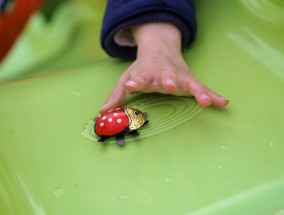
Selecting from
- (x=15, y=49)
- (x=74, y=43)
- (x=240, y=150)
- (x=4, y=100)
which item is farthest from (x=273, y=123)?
(x=15, y=49)

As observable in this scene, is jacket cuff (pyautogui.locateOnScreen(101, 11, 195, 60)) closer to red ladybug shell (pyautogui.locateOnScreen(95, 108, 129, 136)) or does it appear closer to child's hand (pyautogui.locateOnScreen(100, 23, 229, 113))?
child's hand (pyautogui.locateOnScreen(100, 23, 229, 113))

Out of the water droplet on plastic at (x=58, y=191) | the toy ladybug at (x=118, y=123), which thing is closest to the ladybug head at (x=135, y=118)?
the toy ladybug at (x=118, y=123)

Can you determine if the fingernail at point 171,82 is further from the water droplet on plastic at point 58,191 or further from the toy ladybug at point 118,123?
the water droplet on plastic at point 58,191

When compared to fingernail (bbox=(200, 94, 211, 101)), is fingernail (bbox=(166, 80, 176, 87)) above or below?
above

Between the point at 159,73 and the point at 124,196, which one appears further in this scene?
the point at 159,73

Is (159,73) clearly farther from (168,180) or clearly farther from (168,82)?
(168,180)

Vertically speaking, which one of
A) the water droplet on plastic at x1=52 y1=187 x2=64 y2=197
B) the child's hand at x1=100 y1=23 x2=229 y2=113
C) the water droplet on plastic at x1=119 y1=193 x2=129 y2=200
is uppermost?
the child's hand at x1=100 y1=23 x2=229 y2=113

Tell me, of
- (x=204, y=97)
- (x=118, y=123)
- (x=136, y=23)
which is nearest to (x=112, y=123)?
(x=118, y=123)

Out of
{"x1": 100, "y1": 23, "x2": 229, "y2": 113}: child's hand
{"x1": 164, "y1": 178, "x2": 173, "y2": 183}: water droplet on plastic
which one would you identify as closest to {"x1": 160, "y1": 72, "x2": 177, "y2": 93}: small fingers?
{"x1": 100, "y1": 23, "x2": 229, "y2": 113}: child's hand
